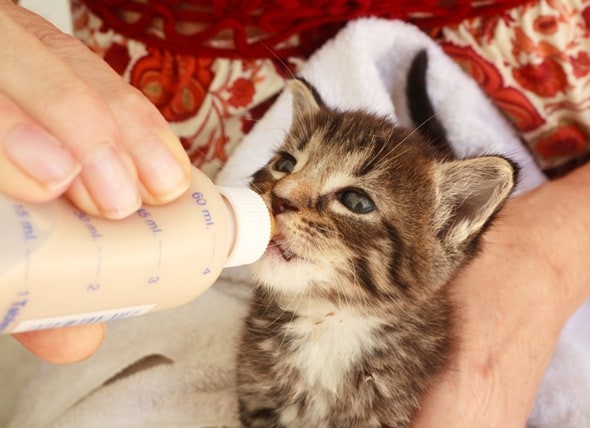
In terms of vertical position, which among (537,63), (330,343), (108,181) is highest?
(537,63)

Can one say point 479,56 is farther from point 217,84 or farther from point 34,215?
point 34,215

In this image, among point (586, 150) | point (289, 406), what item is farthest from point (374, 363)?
point (586, 150)

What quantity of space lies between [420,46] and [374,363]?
72 centimetres

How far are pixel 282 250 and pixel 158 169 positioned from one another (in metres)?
0.31

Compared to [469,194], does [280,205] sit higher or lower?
lower

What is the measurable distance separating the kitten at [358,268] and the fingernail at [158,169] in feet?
0.84

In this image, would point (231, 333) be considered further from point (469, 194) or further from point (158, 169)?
point (158, 169)

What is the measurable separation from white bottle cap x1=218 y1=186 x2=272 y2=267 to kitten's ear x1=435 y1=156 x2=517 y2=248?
→ 329 millimetres

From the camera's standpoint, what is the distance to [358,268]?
0.89 meters

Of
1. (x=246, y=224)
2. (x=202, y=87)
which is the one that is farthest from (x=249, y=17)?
(x=246, y=224)

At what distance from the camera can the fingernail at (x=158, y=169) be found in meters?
0.61

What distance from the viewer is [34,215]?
565 mm

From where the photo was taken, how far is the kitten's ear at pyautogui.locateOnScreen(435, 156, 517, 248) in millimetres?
858

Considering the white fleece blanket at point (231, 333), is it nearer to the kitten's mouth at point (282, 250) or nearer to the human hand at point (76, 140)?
the kitten's mouth at point (282, 250)
